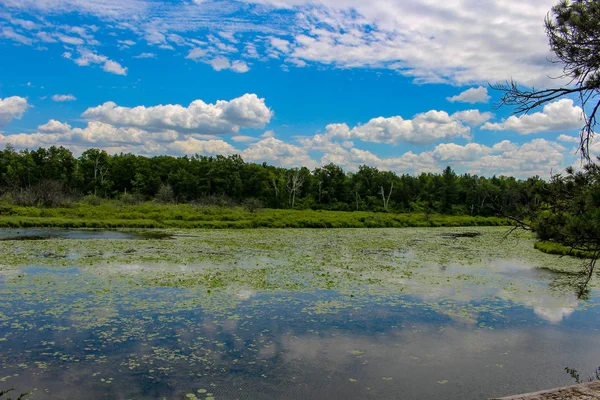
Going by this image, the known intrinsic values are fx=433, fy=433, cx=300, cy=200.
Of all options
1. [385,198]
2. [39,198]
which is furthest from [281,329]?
[385,198]

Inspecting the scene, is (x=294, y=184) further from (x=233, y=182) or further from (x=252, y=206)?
(x=252, y=206)

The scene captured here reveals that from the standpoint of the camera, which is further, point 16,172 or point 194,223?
point 16,172

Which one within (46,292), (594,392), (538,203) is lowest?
(46,292)

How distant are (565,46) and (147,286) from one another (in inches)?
506

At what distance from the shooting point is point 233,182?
76250 mm

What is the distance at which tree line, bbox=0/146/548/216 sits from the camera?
234 ft

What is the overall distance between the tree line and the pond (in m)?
49.5

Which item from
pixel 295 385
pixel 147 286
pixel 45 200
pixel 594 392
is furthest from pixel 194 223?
pixel 594 392

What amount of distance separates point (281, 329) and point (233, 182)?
67.4m

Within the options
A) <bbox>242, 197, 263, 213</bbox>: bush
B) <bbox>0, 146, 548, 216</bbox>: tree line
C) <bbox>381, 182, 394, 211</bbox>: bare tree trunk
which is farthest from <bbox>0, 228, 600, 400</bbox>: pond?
<bbox>381, 182, 394, 211</bbox>: bare tree trunk

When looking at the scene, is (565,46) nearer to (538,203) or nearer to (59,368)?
(538,203)

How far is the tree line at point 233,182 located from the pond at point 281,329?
49509 mm

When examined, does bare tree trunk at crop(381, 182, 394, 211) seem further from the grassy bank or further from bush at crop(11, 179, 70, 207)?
bush at crop(11, 179, 70, 207)

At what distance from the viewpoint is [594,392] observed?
5.67m
